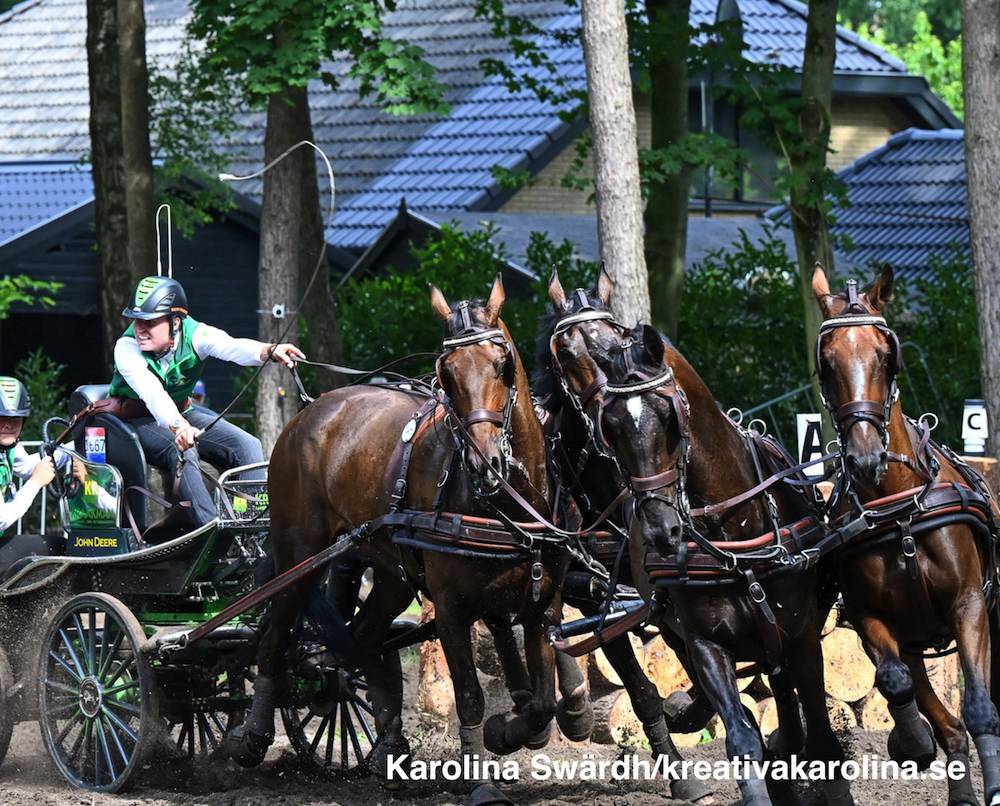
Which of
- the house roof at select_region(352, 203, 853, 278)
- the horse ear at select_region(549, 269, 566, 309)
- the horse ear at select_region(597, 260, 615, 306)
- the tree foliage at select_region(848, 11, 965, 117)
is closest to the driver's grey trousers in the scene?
the horse ear at select_region(549, 269, 566, 309)

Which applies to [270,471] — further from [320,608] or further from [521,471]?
[521,471]

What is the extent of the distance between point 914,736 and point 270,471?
3358 millimetres

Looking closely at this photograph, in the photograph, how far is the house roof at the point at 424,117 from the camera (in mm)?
22297

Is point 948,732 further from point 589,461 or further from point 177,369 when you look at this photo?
point 177,369

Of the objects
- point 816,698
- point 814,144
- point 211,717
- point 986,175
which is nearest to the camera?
point 816,698

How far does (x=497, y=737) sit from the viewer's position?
7266 millimetres

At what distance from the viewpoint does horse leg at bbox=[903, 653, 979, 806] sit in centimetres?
637

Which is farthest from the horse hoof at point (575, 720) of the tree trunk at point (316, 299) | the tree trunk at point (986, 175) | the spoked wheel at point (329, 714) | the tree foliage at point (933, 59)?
the tree foliage at point (933, 59)

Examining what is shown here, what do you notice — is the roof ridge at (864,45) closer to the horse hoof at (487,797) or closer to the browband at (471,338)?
the browband at (471,338)

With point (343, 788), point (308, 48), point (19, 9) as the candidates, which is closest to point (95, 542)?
point (343, 788)

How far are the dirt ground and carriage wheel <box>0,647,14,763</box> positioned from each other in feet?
0.67

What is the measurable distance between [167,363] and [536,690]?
2.68 m

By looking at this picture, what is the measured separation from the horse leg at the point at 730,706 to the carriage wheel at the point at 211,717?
2.94 meters

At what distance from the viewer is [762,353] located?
1516cm
